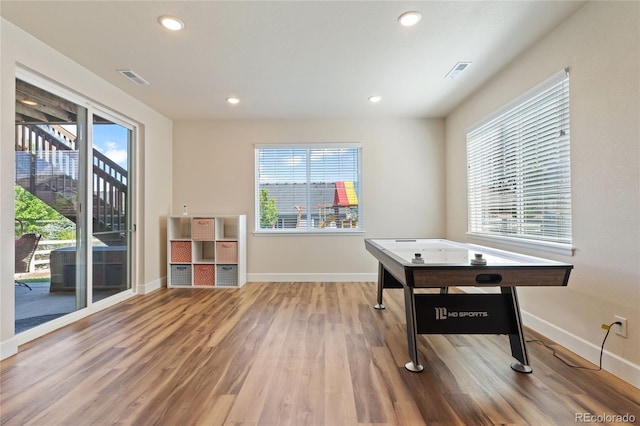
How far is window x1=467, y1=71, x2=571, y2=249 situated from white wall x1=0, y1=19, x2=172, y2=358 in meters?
4.30

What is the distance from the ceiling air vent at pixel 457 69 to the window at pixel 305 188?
1.80 m

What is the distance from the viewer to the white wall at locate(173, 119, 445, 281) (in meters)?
4.49

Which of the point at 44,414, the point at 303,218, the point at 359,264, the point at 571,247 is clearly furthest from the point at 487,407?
the point at 303,218

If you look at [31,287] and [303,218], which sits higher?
[303,218]

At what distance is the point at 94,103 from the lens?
10.2ft

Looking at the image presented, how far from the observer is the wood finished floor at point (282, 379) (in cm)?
151

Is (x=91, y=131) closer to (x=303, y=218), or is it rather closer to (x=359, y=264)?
(x=303, y=218)

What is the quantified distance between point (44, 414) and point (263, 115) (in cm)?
383

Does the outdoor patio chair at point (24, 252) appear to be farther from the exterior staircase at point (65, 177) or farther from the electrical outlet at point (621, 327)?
the electrical outlet at point (621, 327)

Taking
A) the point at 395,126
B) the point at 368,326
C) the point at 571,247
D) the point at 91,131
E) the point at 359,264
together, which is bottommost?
the point at 368,326

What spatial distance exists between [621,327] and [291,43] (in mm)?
3150

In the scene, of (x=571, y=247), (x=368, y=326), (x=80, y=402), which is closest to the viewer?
(x=80, y=402)

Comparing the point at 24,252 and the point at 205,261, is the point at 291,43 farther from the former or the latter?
the point at 205,261

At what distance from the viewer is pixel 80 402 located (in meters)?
1.62
